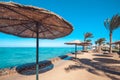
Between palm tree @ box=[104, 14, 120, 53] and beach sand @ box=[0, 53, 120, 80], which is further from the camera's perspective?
palm tree @ box=[104, 14, 120, 53]

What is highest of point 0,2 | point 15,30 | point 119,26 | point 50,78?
point 119,26

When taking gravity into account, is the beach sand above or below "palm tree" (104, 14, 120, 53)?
below

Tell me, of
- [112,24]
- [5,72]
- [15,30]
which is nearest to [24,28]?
[15,30]

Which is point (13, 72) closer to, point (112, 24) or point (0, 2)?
point (0, 2)

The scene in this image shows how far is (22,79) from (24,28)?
303 cm

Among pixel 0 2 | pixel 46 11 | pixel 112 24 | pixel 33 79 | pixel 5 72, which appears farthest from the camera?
pixel 112 24

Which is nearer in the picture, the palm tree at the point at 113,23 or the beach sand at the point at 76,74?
the beach sand at the point at 76,74

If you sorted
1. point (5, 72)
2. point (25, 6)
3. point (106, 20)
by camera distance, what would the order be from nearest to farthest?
point (25, 6), point (5, 72), point (106, 20)

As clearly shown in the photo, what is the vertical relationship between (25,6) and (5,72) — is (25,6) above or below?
above

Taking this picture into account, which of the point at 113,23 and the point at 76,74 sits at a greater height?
the point at 113,23

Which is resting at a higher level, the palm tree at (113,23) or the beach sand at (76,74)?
the palm tree at (113,23)

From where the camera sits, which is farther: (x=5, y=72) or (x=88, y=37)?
(x=88, y=37)

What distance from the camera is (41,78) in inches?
278

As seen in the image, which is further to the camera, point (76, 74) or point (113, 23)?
point (113, 23)
